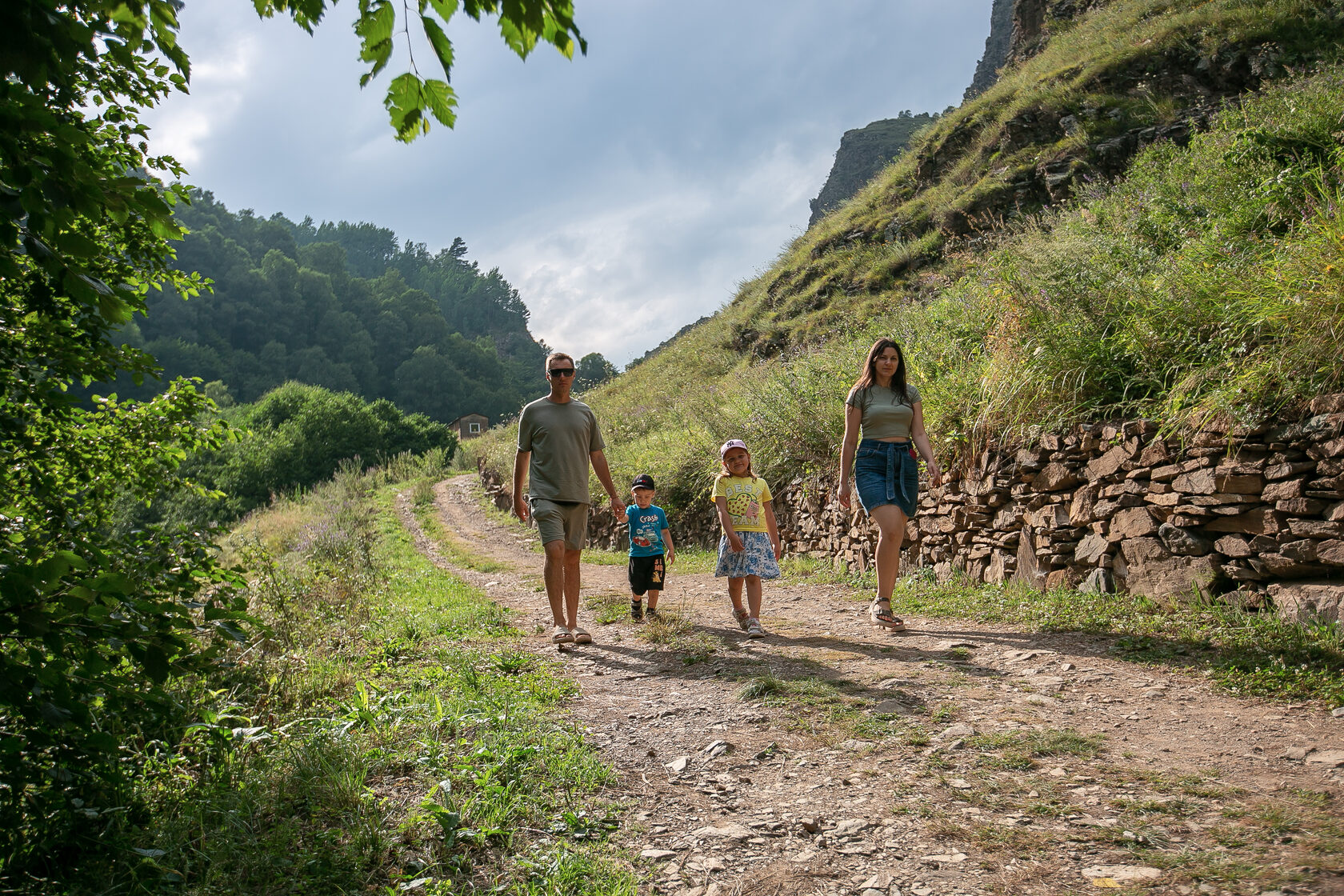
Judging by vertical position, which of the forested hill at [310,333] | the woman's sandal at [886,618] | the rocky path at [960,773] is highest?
the forested hill at [310,333]

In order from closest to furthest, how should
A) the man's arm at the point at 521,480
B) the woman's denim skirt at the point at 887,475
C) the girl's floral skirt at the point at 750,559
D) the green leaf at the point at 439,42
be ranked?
1. the green leaf at the point at 439,42
2. the woman's denim skirt at the point at 887,475
3. the man's arm at the point at 521,480
4. the girl's floral skirt at the point at 750,559

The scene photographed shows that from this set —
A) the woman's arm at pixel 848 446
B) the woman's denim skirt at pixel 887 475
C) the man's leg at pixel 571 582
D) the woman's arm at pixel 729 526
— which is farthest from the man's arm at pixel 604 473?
the woman's denim skirt at pixel 887 475

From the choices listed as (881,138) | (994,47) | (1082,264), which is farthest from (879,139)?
(1082,264)

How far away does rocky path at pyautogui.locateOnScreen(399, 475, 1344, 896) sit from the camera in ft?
6.76

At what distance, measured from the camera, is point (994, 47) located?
56.4 meters

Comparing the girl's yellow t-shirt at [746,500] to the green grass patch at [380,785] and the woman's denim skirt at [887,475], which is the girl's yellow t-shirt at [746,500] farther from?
the green grass patch at [380,785]

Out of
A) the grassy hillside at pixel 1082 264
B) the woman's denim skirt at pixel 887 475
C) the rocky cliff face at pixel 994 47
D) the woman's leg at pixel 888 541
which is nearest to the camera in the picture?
the grassy hillside at pixel 1082 264

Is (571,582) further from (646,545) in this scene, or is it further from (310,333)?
(310,333)

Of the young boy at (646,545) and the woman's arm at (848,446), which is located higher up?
the woman's arm at (848,446)

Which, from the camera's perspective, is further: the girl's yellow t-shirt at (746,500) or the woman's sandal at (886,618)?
the girl's yellow t-shirt at (746,500)

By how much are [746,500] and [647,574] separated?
1104 millimetres

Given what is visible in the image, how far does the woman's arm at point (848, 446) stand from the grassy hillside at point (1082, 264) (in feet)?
5.10

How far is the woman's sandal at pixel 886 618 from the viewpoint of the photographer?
16.7 ft

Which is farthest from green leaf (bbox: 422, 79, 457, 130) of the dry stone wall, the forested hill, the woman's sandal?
the forested hill
